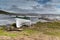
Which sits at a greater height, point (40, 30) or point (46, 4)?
point (46, 4)

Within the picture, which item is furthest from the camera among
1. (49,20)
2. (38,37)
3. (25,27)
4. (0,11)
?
(0,11)

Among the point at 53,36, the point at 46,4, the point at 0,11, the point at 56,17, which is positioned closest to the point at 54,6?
the point at 46,4

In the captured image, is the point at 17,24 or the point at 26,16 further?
the point at 26,16

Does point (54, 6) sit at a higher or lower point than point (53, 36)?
higher

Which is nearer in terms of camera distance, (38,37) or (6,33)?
(38,37)

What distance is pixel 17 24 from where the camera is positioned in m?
5.49

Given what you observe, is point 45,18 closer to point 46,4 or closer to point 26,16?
point 26,16

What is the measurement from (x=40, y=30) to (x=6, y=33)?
2.70 ft

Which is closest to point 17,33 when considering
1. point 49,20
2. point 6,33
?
point 6,33

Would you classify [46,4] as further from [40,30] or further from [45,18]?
[40,30]

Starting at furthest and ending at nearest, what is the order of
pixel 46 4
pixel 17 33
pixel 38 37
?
pixel 46 4
pixel 17 33
pixel 38 37

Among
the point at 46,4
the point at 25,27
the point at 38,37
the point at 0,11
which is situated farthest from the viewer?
the point at 46,4

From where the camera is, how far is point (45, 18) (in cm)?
638

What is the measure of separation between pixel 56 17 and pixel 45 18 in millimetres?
343
